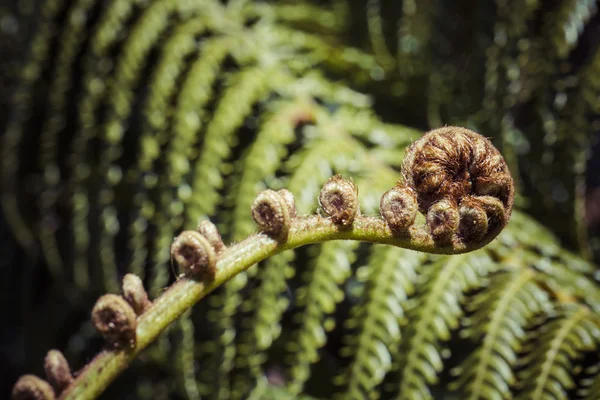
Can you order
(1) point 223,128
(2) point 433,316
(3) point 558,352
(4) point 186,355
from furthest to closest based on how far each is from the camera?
(1) point 223,128, (4) point 186,355, (2) point 433,316, (3) point 558,352

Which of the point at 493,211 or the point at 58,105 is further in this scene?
the point at 58,105

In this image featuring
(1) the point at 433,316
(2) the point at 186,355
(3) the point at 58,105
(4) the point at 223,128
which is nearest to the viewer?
(1) the point at 433,316

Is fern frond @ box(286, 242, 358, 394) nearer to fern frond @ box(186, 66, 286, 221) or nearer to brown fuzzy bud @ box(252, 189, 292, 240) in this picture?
fern frond @ box(186, 66, 286, 221)

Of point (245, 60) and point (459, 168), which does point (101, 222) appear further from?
point (459, 168)

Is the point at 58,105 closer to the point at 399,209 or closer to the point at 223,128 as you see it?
the point at 223,128

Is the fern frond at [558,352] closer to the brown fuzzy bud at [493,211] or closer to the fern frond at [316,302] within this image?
the fern frond at [316,302]

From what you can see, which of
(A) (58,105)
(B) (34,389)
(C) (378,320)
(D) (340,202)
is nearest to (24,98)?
Answer: (A) (58,105)

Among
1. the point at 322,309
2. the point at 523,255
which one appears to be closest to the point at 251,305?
the point at 322,309

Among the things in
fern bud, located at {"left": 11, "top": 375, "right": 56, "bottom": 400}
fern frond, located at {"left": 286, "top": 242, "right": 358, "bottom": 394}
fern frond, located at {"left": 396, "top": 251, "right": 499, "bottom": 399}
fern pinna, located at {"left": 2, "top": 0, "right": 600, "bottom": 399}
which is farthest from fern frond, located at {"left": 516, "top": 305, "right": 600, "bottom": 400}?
fern bud, located at {"left": 11, "top": 375, "right": 56, "bottom": 400}
